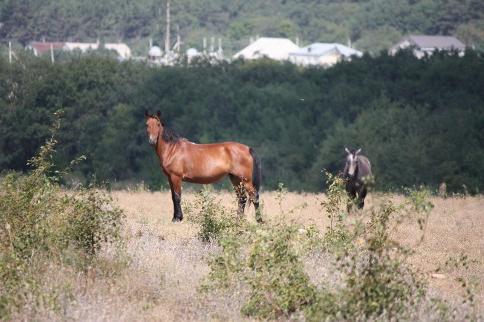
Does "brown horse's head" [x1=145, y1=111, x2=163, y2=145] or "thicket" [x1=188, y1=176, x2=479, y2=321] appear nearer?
"thicket" [x1=188, y1=176, x2=479, y2=321]

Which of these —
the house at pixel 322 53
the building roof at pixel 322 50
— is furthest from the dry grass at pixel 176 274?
the building roof at pixel 322 50

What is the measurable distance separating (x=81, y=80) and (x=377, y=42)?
7430 cm

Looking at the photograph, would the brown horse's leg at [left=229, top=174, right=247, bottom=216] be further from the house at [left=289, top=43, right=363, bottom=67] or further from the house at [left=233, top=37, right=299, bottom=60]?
the house at [left=233, top=37, right=299, bottom=60]

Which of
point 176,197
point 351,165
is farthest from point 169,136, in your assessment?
point 351,165

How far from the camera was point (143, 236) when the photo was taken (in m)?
15.0

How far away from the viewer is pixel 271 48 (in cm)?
13612

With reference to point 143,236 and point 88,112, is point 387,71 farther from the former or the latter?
point 143,236

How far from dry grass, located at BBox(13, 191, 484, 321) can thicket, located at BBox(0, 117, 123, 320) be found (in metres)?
0.17

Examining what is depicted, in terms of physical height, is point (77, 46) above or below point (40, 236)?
below

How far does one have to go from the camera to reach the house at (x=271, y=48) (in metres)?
134

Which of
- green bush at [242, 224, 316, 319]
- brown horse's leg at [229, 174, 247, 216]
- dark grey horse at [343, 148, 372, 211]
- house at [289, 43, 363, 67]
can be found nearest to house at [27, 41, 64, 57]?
house at [289, 43, 363, 67]

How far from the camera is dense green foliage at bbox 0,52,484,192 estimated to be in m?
57.2

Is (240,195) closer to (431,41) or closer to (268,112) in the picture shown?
(268,112)

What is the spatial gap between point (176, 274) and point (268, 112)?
185 feet
